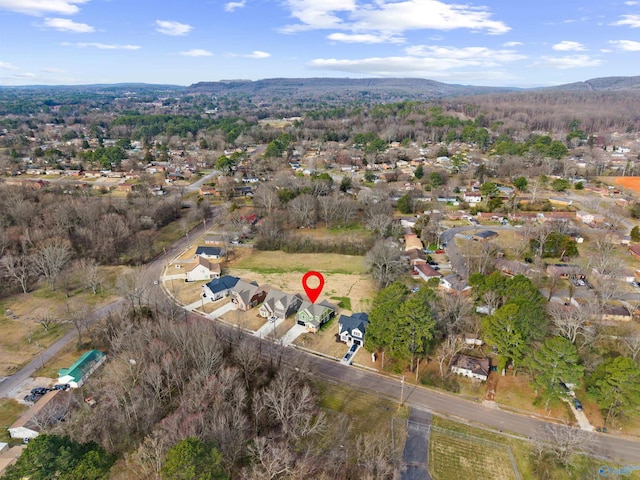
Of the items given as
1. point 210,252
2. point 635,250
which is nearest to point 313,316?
point 210,252

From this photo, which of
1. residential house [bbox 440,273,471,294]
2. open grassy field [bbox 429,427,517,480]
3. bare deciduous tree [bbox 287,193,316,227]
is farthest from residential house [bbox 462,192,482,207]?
open grassy field [bbox 429,427,517,480]

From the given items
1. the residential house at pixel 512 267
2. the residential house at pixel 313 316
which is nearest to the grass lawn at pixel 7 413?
the residential house at pixel 313 316

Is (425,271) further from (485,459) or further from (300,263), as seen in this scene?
(485,459)

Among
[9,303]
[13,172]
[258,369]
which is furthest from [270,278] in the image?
[13,172]

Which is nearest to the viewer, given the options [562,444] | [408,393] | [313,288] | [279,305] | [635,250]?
[562,444]

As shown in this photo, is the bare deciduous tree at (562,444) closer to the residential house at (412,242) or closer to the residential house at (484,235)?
the residential house at (412,242)

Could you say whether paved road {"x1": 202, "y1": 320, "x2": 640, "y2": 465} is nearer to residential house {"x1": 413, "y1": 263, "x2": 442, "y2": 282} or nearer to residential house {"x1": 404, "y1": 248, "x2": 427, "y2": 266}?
residential house {"x1": 413, "y1": 263, "x2": 442, "y2": 282}
